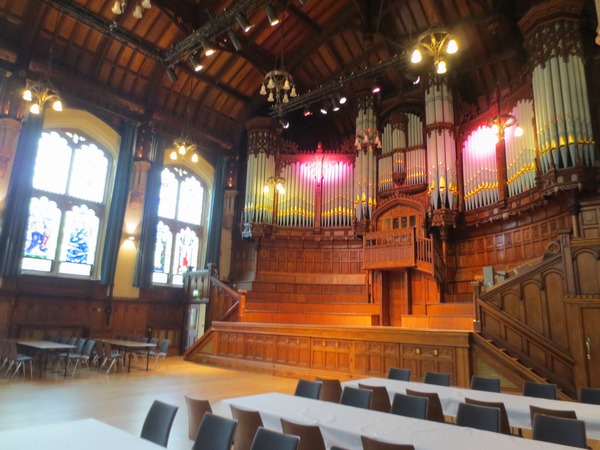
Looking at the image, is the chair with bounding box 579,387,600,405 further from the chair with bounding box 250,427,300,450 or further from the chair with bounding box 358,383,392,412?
the chair with bounding box 250,427,300,450

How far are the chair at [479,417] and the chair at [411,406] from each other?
35cm

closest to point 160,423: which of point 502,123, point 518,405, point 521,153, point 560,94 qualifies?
point 518,405

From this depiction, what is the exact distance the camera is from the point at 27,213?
1136 cm

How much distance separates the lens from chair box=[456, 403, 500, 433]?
3.62m

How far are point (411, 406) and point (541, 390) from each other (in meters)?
2.21

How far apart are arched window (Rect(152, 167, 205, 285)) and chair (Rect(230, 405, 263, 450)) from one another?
1171 cm

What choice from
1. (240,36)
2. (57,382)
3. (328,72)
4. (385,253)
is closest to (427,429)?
(57,382)

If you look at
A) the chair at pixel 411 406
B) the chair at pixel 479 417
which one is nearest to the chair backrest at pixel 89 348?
Answer: the chair at pixel 411 406

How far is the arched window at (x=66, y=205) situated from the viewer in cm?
1212

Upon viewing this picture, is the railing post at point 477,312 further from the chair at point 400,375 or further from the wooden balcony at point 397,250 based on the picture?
the wooden balcony at point 397,250

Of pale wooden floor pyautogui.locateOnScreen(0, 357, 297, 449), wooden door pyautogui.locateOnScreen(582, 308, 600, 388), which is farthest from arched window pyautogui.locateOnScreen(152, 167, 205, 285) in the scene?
wooden door pyautogui.locateOnScreen(582, 308, 600, 388)

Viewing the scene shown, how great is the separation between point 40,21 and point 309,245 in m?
10.8

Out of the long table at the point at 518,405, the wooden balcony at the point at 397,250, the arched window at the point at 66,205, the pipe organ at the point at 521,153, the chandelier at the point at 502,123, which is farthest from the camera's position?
the arched window at the point at 66,205

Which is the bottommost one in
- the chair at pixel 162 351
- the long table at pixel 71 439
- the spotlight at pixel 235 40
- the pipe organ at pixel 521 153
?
the chair at pixel 162 351
